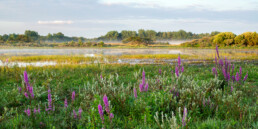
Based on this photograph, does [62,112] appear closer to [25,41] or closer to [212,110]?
[212,110]

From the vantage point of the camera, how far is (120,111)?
386 cm

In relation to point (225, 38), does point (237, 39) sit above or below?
below

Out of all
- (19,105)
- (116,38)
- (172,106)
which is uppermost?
(116,38)

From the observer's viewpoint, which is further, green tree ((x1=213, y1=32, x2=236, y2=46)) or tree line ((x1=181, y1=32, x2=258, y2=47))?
green tree ((x1=213, y1=32, x2=236, y2=46))

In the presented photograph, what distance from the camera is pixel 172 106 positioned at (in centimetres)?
381

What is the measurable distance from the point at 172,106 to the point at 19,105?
4251mm

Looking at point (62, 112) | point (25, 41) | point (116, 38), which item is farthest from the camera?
point (116, 38)

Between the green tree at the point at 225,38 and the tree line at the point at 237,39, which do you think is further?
the green tree at the point at 225,38

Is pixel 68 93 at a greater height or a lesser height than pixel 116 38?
lesser

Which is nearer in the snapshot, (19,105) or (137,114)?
(137,114)

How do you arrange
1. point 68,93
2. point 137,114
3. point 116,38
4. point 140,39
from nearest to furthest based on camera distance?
point 137,114 → point 68,93 → point 140,39 → point 116,38

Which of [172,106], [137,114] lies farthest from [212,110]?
[137,114]

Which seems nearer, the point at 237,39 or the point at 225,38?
the point at 237,39

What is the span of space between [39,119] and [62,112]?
2.33 feet
